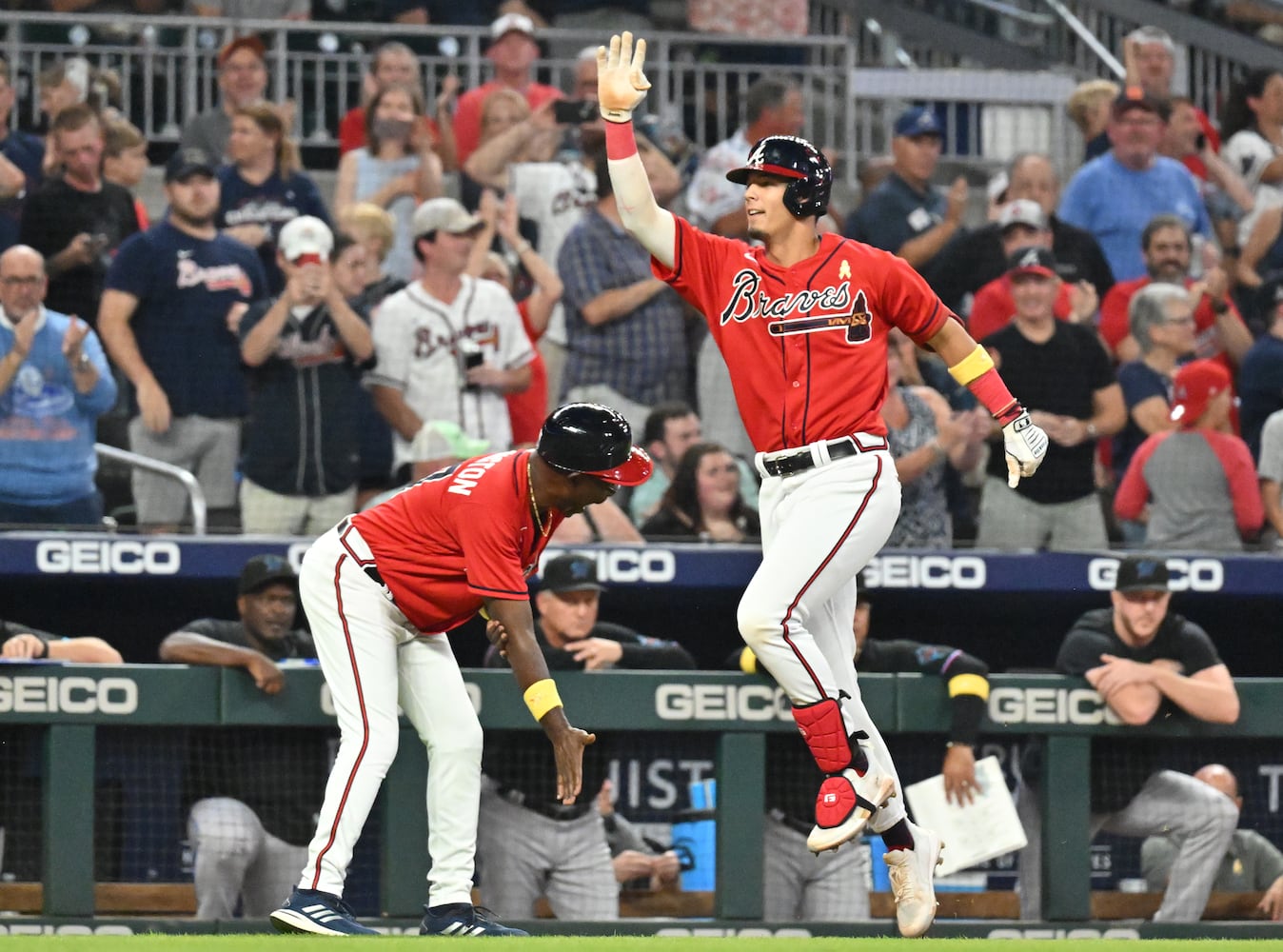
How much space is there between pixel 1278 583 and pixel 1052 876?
1914mm

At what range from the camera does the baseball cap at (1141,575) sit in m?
7.87

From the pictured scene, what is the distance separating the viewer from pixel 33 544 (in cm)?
821

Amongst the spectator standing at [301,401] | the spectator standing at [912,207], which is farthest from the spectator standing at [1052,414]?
the spectator standing at [301,401]

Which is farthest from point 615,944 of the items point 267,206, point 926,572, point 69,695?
point 267,206

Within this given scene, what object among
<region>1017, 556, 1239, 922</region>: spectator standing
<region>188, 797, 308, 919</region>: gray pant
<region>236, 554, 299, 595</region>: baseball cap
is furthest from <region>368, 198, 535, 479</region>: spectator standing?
<region>1017, 556, 1239, 922</region>: spectator standing

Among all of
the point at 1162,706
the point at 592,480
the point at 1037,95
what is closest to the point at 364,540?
the point at 592,480

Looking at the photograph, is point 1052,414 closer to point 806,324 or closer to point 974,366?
point 974,366

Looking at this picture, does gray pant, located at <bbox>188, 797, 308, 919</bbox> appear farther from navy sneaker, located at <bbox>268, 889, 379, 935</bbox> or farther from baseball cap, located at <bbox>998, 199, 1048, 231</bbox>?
baseball cap, located at <bbox>998, 199, 1048, 231</bbox>

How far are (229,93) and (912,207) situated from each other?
3.48 meters

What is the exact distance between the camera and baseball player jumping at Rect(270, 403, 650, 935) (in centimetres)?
605

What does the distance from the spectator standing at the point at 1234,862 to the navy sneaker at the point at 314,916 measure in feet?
9.67

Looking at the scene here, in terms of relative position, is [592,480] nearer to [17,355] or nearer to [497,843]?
[497,843]

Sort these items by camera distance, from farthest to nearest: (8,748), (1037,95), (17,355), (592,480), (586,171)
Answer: (1037,95)
(586,171)
(17,355)
(8,748)
(592,480)

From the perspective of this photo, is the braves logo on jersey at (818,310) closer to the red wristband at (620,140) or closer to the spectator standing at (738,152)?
the red wristband at (620,140)
